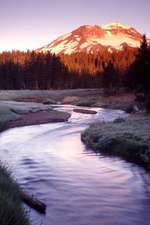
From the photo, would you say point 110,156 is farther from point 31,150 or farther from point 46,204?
point 46,204

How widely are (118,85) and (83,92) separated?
14491 millimetres

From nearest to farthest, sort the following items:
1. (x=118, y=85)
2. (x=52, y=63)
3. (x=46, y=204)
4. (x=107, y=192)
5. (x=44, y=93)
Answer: (x=46, y=204), (x=107, y=192), (x=118, y=85), (x=44, y=93), (x=52, y=63)

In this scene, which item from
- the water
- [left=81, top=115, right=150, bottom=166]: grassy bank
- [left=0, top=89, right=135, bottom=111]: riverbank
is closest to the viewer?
the water

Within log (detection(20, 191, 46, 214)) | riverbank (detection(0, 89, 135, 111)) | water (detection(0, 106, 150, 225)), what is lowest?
riverbank (detection(0, 89, 135, 111))

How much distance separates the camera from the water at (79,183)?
13.0m

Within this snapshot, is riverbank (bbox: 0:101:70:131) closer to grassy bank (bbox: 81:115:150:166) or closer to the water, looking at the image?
the water

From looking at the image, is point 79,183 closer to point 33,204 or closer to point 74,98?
point 33,204

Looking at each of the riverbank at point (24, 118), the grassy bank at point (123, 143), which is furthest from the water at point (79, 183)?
the riverbank at point (24, 118)

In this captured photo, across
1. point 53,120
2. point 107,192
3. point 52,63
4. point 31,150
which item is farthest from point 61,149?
point 52,63

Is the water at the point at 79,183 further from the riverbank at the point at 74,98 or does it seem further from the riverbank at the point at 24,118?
the riverbank at the point at 74,98

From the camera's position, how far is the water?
1300cm

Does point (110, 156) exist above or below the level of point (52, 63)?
below

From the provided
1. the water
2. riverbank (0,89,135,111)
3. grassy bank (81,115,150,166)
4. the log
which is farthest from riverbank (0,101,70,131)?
the log

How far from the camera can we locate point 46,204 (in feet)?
46.8
